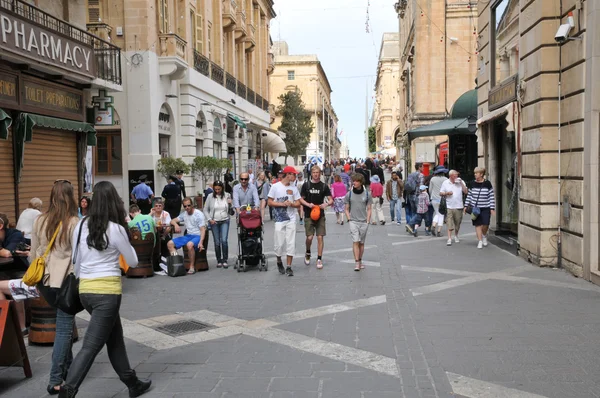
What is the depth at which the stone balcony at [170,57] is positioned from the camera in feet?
72.2

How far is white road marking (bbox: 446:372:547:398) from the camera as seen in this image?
4.90 metres

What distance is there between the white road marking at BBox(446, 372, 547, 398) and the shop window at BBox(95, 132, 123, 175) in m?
18.3

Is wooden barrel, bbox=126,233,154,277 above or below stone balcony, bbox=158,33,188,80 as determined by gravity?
below

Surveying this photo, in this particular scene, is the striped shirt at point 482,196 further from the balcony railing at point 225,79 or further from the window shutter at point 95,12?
the balcony railing at point 225,79

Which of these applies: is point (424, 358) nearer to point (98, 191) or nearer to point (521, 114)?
point (98, 191)

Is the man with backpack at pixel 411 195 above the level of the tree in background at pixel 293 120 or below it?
below

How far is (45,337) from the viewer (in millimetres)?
6562

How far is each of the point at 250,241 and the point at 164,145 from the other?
1359cm

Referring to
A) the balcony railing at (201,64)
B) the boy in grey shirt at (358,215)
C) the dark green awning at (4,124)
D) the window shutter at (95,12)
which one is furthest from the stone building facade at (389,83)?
the dark green awning at (4,124)

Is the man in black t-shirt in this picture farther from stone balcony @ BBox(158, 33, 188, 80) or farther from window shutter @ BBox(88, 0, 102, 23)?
window shutter @ BBox(88, 0, 102, 23)

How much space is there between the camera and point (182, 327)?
7.28 metres

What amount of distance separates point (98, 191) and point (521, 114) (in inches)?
366

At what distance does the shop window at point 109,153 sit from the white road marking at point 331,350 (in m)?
16.1

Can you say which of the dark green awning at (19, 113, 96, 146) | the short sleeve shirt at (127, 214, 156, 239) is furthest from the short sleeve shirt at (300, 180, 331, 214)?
the dark green awning at (19, 113, 96, 146)
